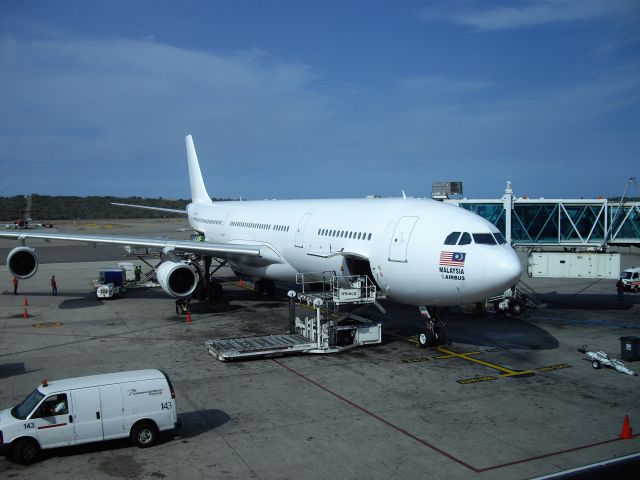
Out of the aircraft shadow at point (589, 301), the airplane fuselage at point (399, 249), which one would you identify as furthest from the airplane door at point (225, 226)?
the aircraft shadow at point (589, 301)

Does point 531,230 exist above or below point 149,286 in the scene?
above

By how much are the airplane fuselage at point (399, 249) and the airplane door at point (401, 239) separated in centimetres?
3

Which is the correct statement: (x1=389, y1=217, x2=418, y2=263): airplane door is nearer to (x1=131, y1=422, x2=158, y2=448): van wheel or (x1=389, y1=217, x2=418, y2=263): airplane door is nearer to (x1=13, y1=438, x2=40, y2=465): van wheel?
(x1=131, y1=422, x2=158, y2=448): van wheel

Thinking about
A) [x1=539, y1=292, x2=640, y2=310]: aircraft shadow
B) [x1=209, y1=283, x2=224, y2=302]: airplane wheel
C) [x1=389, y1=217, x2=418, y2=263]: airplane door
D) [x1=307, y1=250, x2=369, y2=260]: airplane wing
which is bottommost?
[x1=539, y1=292, x2=640, y2=310]: aircraft shadow

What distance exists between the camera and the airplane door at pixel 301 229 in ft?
78.6

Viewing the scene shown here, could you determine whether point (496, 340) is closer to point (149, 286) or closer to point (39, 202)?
point (149, 286)

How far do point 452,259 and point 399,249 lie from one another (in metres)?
1.93

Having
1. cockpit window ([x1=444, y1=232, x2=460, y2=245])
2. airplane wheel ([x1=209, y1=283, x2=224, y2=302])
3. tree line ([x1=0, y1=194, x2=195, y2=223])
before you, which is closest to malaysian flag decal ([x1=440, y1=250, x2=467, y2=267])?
cockpit window ([x1=444, y1=232, x2=460, y2=245])

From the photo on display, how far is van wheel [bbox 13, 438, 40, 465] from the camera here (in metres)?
11.1

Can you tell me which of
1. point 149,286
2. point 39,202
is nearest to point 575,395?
point 149,286

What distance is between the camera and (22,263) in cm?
2839

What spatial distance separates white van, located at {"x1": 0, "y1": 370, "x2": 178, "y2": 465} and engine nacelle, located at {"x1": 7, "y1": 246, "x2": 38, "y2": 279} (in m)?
18.6

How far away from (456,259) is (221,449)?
8.69 meters

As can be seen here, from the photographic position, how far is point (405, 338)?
70.7 ft
